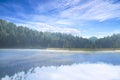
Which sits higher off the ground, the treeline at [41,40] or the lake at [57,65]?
the treeline at [41,40]

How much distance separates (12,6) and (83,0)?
41.4 inches

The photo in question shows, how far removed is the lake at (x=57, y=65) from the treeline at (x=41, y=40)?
0.30 feet

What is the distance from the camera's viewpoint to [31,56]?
2988 mm

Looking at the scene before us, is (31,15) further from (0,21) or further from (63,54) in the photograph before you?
(63,54)

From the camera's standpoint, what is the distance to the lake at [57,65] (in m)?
2.91

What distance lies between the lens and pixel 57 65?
118 inches

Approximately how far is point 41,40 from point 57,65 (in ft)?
1.45

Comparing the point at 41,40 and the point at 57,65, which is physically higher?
the point at 41,40

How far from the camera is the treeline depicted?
2.89 m

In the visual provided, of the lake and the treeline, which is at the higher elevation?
the treeline

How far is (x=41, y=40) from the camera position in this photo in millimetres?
2963

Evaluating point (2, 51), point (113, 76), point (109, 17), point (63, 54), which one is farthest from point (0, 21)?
point (113, 76)

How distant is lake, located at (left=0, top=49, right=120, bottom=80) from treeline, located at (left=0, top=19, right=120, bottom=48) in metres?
0.09

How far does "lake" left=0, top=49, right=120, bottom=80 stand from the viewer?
2.91 meters
